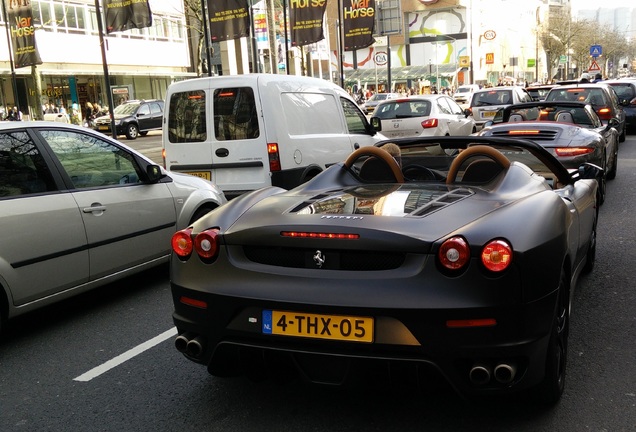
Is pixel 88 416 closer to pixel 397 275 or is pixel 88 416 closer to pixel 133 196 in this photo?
pixel 397 275

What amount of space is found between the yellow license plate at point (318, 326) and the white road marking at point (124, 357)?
5.33ft

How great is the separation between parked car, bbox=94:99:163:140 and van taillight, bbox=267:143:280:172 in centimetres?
2463

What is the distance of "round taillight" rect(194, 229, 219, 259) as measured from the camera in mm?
3135

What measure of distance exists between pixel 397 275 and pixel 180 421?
137cm

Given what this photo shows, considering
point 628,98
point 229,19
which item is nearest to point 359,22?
point 229,19

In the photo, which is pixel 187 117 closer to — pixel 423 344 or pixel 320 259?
pixel 320 259

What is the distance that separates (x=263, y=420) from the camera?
322cm

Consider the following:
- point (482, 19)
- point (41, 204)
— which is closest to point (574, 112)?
point (41, 204)

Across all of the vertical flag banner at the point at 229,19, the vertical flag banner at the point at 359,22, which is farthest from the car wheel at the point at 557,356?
the vertical flag banner at the point at 359,22

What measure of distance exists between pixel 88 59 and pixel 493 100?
2976cm

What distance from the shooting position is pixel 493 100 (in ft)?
67.8

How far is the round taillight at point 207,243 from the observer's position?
313cm

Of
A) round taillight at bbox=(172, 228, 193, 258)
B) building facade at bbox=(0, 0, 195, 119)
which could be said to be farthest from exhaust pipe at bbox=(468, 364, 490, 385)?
building facade at bbox=(0, 0, 195, 119)

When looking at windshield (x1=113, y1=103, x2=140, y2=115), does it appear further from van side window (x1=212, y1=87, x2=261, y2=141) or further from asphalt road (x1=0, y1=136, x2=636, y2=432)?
asphalt road (x1=0, y1=136, x2=636, y2=432)
